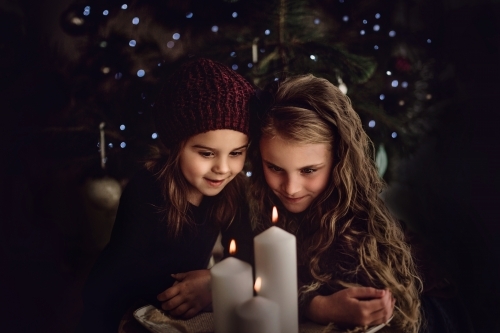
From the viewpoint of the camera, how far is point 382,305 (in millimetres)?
851

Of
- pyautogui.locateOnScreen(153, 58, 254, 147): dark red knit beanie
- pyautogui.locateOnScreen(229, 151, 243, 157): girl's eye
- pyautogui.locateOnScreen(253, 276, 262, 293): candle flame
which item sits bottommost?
pyautogui.locateOnScreen(253, 276, 262, 293): candle flame

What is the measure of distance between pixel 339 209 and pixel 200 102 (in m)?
0.34

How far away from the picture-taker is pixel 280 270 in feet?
2.59

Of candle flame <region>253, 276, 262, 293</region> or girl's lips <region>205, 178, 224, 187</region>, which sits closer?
candle flame <region>253, 276, 262, 293</region>

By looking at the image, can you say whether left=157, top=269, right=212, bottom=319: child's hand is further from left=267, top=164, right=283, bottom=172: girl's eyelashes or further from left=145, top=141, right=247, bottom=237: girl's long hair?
left=267, top=164, right=283, bottom=172: girl's eyelashes

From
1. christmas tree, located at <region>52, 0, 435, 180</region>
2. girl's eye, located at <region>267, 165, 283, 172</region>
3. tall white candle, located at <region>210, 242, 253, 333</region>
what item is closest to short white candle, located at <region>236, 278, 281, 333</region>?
tall white candle, located at <region>210, 242, 253, 333</region>

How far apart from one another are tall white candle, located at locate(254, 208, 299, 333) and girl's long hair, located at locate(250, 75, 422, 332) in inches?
3.3

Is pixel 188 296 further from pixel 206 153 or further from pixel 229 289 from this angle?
pixel 206 153

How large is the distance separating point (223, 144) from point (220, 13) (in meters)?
0.27

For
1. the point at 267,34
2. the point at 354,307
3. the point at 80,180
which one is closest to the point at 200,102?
the point at 267,34

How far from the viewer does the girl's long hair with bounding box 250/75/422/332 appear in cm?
87

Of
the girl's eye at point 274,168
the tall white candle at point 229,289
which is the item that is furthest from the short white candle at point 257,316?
the girl's eye at point 274,168

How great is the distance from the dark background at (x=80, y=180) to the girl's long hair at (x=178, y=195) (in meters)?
0.12

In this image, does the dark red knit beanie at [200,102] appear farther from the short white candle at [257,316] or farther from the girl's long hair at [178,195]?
the short white candle at [257,316]
